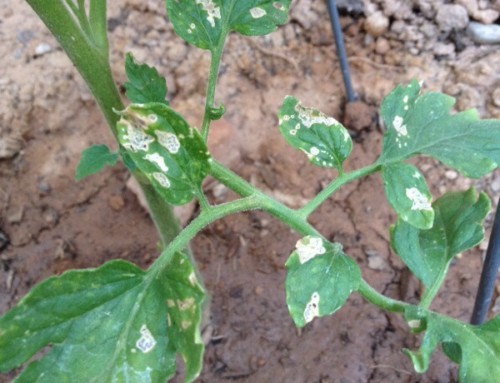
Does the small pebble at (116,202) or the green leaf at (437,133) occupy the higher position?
the green leaf at (437,133)

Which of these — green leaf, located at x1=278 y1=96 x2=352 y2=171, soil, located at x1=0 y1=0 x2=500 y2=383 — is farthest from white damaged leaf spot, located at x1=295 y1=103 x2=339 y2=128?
soil, located at x1=0 y1=0 x2=500 y2=383

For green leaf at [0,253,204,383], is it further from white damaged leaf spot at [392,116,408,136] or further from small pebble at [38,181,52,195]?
small pebble at [38,181,52,195]

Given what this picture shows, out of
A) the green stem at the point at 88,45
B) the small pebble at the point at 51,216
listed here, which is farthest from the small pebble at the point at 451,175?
the small pebble at the point at 51,216

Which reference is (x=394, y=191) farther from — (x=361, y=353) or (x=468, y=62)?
(x=468, y=62)

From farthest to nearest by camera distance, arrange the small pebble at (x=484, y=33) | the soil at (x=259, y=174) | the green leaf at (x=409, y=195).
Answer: the small pebble at (x=484, y=33), the soil at (x=259, y=174), the green leaf at (x=409, y=195)

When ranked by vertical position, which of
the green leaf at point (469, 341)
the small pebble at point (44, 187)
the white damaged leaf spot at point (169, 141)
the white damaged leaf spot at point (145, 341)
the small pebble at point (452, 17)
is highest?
the white damaged leaf spot at point (169, 141)

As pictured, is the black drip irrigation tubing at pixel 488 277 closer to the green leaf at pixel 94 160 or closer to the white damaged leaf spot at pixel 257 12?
the white damaged leaf spot at pixel 257 12
